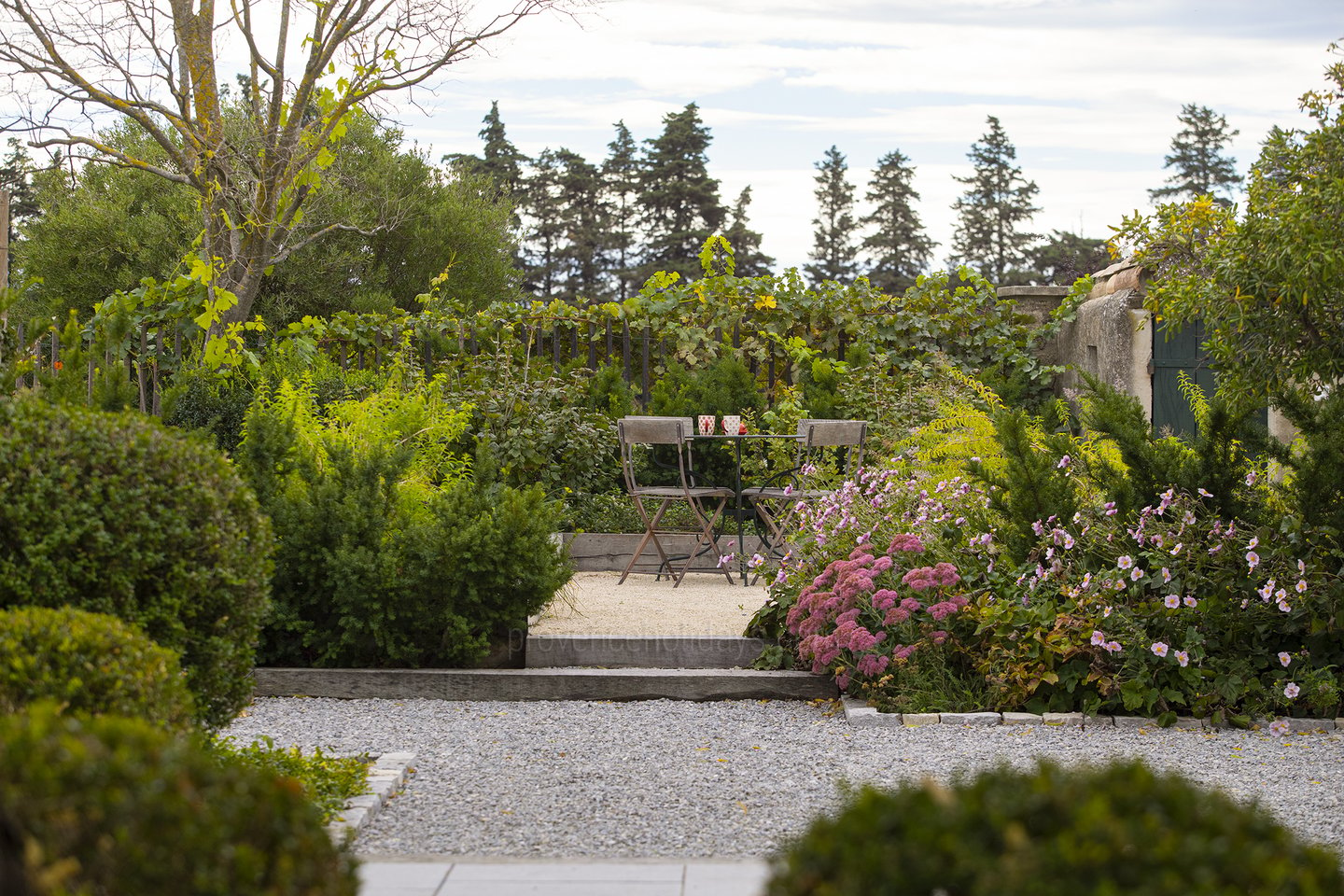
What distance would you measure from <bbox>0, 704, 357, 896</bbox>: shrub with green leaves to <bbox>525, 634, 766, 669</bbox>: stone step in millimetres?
3527

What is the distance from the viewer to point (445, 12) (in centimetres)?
930

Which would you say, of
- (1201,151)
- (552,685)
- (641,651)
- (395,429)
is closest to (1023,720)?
(641,651)

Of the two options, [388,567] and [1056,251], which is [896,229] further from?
[388,567]

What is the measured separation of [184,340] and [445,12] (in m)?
3.23

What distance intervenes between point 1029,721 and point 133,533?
2967mm

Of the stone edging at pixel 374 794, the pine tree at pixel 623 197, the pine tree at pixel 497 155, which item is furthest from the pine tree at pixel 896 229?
the stone edging at pixel 374 794

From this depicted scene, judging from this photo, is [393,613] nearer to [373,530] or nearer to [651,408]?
[373,530]

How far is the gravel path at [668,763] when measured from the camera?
291 centimetres

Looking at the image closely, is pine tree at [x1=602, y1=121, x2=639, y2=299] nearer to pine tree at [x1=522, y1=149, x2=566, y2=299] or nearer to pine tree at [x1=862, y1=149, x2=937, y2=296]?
pine tree at [x1=522, y1=149, x2=566, y2=299]

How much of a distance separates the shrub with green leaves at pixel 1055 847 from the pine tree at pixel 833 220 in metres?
29.5

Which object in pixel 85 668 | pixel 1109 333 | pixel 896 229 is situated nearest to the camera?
pixel 85 668

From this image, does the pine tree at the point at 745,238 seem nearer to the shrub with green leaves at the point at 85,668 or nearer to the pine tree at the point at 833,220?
the pine tree at the point at 833,220

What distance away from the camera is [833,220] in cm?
3070

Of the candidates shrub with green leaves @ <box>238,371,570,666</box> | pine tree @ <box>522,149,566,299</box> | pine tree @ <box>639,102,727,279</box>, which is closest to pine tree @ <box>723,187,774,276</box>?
pine tree @ <box>639,102,727,279</box>
